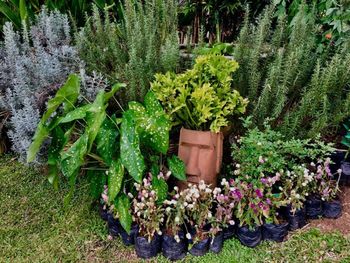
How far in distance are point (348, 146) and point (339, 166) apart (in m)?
0.13

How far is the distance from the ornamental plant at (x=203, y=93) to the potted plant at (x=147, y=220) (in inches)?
16.9

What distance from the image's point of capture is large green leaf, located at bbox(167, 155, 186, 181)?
228 cm

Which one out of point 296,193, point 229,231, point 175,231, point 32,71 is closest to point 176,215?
point 175,231

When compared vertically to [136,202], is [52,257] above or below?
below

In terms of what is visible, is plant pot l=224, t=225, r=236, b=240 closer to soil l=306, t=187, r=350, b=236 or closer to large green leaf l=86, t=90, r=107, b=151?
soil l=306, t=187, r=350, b=236

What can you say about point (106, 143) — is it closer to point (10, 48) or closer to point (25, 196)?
point (25, 196)

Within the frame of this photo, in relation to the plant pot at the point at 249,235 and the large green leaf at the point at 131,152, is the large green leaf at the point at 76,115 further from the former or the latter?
the plant pot at the point at 249,235

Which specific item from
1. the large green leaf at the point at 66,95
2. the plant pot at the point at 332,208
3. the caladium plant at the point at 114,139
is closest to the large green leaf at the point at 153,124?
the caladium plant at the point at 114,139

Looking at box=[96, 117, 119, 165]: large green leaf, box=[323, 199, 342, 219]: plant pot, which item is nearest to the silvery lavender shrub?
box=[96, 117, 119, 165]: large green leaf

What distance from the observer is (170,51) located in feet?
8.53

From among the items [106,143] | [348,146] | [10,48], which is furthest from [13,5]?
[348,146]

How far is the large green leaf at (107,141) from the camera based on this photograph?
7.16 ft

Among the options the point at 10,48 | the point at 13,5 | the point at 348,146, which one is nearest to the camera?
the point at 348,146

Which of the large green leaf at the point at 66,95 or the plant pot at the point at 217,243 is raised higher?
the large green leaf at the point at 66,95
